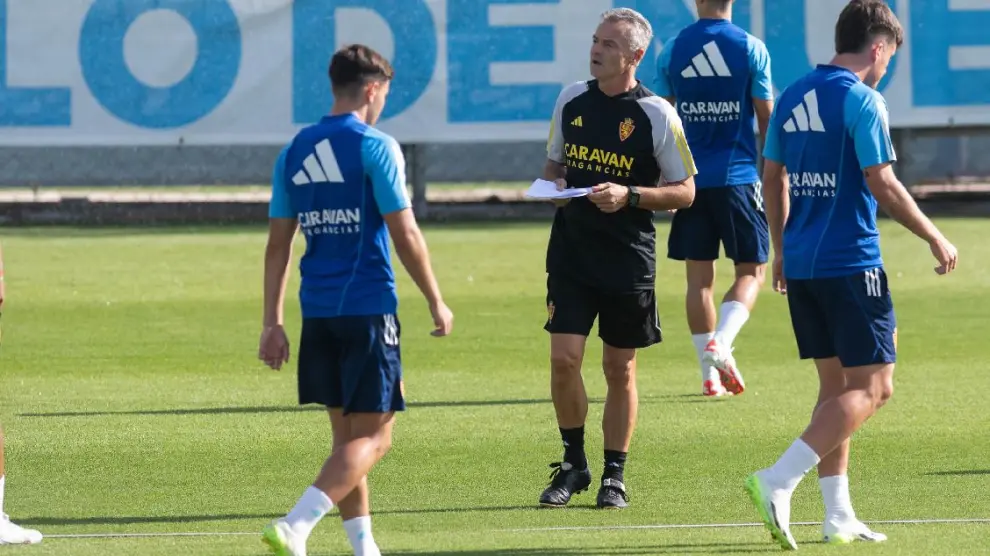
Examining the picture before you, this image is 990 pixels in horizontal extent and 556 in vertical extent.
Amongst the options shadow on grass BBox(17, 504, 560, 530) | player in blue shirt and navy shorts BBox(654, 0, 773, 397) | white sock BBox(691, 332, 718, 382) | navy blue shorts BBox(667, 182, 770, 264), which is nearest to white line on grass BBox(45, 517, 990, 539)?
shadow on grass BBox(17, 504, 560, 530)

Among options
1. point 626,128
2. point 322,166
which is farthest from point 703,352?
point 322,166

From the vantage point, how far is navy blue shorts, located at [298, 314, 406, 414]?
595 cm

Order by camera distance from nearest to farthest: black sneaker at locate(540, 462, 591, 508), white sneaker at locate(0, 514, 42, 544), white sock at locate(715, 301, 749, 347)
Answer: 1. white sneaker at locate(0, 514, 42, 544)
2. black sneaker at locate(540, 462, 591, 508)
3. white sock at locate(715, 301, 749, 347)

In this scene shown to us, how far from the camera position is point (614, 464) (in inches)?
294

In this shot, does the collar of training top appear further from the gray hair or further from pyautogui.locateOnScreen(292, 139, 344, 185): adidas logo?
pyautogui.locateOnScreen(292, 139, 344, 185): adidas logo

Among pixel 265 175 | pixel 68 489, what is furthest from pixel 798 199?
pixel 265 175

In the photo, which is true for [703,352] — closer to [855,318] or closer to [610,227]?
[610,227]

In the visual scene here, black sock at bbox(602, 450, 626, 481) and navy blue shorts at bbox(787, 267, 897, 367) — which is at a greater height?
navy blue shorts at bbox(787, 267, 897, 367)

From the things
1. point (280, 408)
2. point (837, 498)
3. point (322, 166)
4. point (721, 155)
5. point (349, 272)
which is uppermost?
point (322, 166)

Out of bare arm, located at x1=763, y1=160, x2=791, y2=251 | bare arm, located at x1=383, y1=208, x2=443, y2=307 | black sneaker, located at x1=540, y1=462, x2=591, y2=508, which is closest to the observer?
bare arm, located at x1=383, y1=208, x2=443, y2=307

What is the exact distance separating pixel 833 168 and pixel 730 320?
367cm

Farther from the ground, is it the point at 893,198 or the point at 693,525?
the point at 893,198

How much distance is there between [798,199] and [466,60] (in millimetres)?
15219

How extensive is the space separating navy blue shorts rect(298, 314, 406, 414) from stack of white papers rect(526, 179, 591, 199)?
1308 mm
